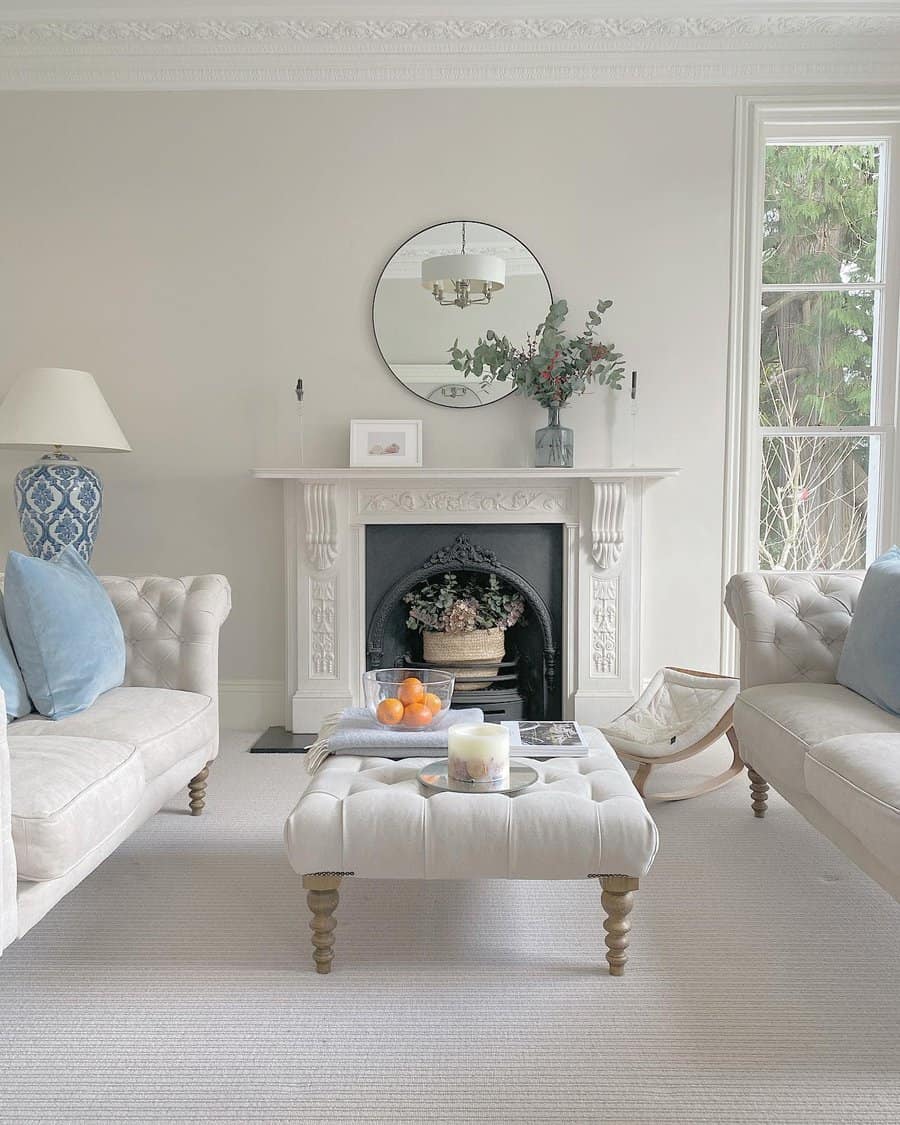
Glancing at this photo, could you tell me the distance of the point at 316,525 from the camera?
3803mm

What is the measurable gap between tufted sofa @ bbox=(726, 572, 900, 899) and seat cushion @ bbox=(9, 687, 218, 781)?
5.27ft

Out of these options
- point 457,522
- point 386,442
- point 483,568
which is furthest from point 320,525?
point 483,568

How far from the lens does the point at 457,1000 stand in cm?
181

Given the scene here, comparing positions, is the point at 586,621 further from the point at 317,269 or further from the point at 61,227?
the point at 61,227

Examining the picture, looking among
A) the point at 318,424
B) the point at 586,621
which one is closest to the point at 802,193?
the point at 586,621

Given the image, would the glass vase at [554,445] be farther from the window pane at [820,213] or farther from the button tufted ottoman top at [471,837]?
the button tufted ottoman top at [471,837]

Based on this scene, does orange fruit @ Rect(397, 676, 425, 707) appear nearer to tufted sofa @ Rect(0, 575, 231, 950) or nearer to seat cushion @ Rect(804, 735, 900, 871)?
tufted sofa @ Rect(0, 575, 231, 950)

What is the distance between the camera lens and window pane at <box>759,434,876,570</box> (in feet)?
13.1

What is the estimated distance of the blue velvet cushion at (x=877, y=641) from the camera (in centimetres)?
239

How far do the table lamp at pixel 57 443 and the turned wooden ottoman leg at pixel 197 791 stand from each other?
4.03 ft

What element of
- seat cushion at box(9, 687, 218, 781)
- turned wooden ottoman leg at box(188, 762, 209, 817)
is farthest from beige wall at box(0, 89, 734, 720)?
seat cushion at box(9, 687, 218, 781)

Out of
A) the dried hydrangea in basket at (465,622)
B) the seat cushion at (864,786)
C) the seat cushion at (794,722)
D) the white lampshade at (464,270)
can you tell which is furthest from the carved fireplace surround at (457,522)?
the seat cushion at (864,786)

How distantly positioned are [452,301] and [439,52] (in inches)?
40.1

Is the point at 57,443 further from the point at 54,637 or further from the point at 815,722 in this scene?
the point at 815,722
